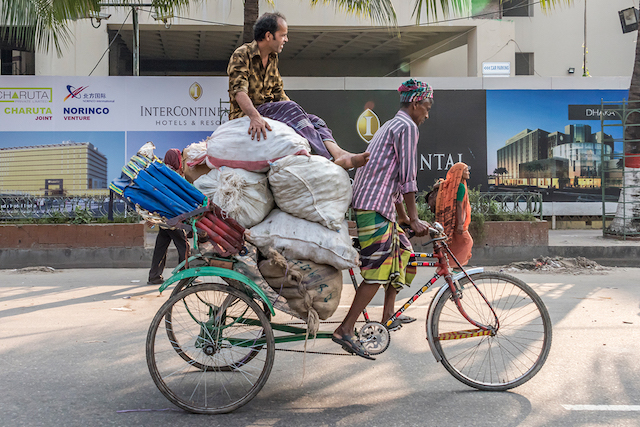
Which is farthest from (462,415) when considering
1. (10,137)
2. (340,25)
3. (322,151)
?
(340,25)

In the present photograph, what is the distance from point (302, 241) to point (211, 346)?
0.90 m

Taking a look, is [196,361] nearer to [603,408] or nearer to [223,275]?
[223,275]

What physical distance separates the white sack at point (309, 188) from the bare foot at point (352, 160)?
1.9 inches

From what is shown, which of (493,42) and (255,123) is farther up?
(493,42)

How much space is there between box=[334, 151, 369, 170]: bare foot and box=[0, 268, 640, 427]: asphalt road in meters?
1.19

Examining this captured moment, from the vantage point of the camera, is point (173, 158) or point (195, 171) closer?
point (195, 171)

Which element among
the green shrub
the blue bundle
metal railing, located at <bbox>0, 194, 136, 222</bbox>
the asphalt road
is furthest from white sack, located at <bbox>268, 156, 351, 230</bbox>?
the green shrub

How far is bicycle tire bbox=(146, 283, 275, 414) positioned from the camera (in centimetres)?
331

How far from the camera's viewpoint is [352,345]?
139 inches

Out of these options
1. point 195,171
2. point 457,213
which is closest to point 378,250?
point 457,213

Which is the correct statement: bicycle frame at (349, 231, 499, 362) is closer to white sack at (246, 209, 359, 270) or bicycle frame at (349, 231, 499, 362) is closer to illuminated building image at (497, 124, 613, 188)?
white sack at (246, 209, 359, 270)

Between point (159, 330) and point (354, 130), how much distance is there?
38.0 feet

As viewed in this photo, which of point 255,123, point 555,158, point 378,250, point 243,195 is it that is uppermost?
point 555,158

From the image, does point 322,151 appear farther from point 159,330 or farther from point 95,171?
point 95,171
